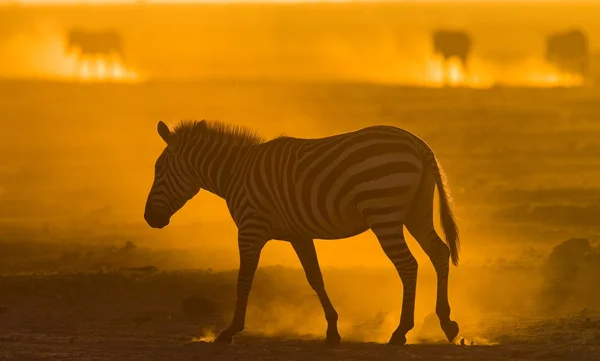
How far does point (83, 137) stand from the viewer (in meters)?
28.7

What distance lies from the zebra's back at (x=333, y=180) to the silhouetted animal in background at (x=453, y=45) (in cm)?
3740

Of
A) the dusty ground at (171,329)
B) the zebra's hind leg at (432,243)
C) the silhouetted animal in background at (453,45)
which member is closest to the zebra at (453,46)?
the silhouetted animal in background at (453,45)

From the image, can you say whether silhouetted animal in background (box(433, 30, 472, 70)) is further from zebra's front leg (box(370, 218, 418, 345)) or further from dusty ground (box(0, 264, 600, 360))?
zebra's front leg (box(370, 218, 418, 345))

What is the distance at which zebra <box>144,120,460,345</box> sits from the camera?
9922 mm

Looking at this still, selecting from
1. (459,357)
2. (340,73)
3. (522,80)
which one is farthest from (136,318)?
(340,73)

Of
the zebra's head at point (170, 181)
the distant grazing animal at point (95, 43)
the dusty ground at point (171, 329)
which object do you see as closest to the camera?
the dusty ground at point (171, 329)

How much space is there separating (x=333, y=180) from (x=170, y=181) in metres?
1.81

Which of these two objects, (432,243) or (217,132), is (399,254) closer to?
(432,243)

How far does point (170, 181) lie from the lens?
11406mm

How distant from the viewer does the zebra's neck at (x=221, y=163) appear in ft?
36.2

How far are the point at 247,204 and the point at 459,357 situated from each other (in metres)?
2.21

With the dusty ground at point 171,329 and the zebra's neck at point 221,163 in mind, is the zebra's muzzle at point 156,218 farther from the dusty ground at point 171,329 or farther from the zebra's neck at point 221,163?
the dusty ground at point 171,329

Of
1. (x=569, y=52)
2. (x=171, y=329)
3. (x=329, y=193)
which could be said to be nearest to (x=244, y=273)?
(x=329, y=193)

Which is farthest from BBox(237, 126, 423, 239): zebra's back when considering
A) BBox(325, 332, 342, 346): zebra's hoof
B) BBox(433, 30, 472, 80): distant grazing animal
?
BBox(433, 30, 472, 80): distant grazing animal
